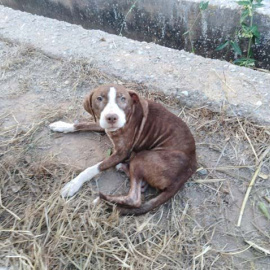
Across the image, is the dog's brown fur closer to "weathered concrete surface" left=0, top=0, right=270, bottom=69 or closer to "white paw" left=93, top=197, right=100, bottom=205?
"white paw" left=93, top=197, right=100, bottom=205

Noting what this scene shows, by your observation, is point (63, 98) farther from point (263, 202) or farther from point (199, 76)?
point (263, 202)

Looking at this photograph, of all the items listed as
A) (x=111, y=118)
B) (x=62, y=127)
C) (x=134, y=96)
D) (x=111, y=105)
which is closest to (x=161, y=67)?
(x=134, y=96)

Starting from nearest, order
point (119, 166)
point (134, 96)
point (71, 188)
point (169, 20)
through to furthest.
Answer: point (71, 188) < point (134, 96) < point (119, 166) < point (169, 20)

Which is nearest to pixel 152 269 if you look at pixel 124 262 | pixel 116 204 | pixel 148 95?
pixel 124 262

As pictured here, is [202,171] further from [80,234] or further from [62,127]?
[62,127]

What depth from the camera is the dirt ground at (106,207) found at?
2.72 meters

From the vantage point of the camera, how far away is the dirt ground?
272 cm

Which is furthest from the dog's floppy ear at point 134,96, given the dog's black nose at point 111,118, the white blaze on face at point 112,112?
the dog's black nose at point 111,118

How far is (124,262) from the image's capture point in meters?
2.64

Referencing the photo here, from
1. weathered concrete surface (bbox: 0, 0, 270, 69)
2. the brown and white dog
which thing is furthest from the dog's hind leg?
weathered concrete surface (bbox: 0, 0, 270, 69)

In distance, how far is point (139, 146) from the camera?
339cm

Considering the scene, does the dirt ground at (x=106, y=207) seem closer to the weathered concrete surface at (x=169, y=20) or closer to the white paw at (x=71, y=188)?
the white paw at (x=71, y=188)

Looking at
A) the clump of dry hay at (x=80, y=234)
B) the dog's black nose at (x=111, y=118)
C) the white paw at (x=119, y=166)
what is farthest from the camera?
the white paw at (x=119, y=166)

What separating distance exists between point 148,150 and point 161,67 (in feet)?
5.19
